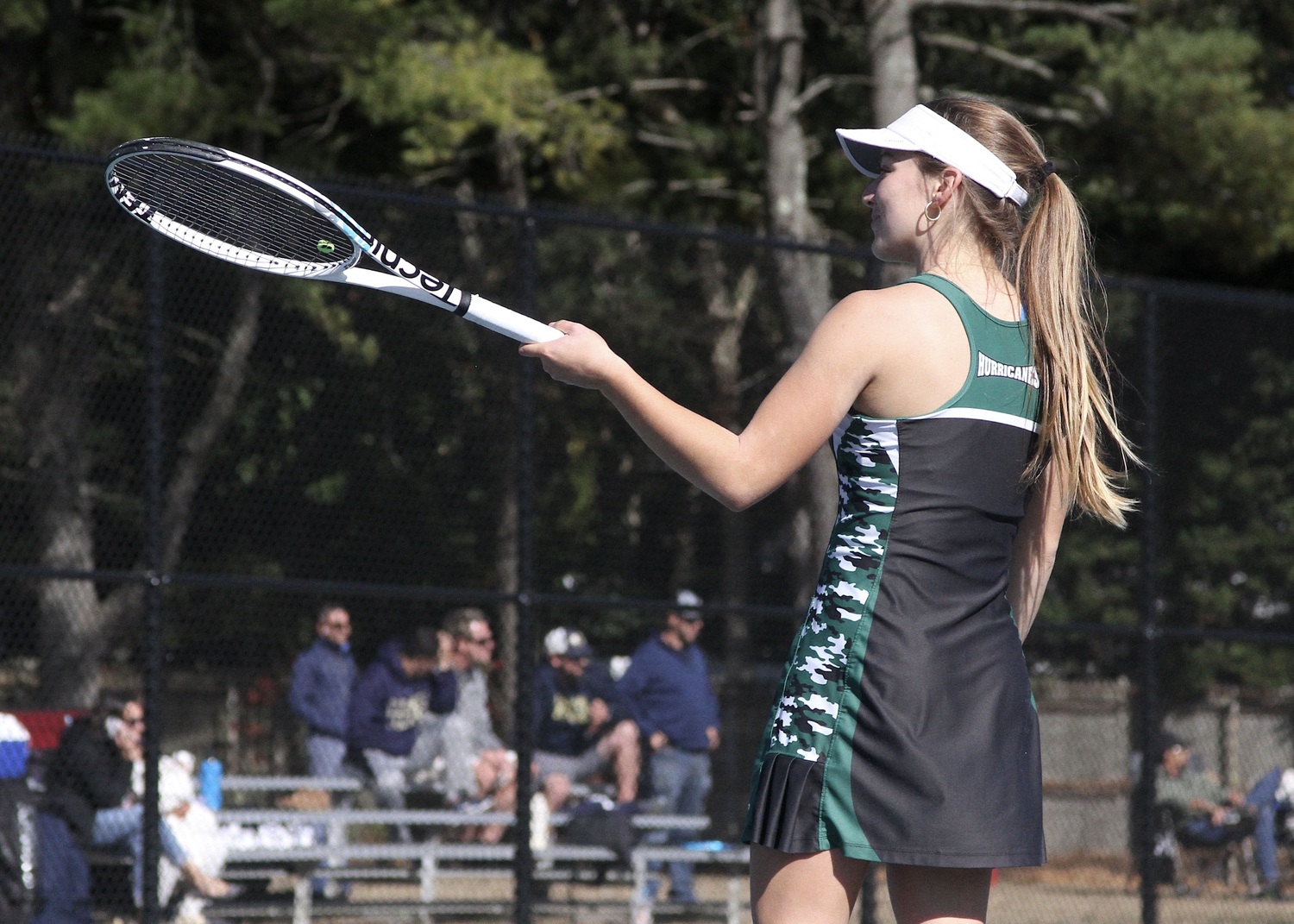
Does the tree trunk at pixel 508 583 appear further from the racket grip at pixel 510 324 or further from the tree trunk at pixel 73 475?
the racket grip at pixel 510 324

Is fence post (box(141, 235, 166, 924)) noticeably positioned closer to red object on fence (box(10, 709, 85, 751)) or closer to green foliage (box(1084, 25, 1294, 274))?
red object on fence (box(10, 709, 85, 751))

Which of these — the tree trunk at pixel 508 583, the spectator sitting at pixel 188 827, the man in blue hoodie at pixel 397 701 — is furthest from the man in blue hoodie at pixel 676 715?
the spectator sitting at pixel 188 827

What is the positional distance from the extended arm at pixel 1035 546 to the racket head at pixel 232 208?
118 cm

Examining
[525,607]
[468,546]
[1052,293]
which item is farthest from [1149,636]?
[1052,293]

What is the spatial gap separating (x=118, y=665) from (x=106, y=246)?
5.88ft

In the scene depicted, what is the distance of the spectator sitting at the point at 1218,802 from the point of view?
736 cm

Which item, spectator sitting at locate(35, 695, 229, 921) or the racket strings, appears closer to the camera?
the racket strings

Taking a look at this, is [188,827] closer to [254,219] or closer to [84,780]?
[84,780]

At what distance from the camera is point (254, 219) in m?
3.04

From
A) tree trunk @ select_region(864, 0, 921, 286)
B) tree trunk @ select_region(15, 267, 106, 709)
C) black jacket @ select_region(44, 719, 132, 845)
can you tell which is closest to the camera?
black jacket @ select_region(44, 719, 132, 845)

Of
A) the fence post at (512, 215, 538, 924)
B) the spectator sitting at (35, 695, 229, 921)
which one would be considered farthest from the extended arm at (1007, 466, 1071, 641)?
the spectator sitting at (35, 695, 229, 921)

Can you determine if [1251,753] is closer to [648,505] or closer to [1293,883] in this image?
[1293,883]

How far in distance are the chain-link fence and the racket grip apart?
348 centimetres

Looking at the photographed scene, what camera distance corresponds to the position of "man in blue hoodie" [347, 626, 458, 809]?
6750 mm
